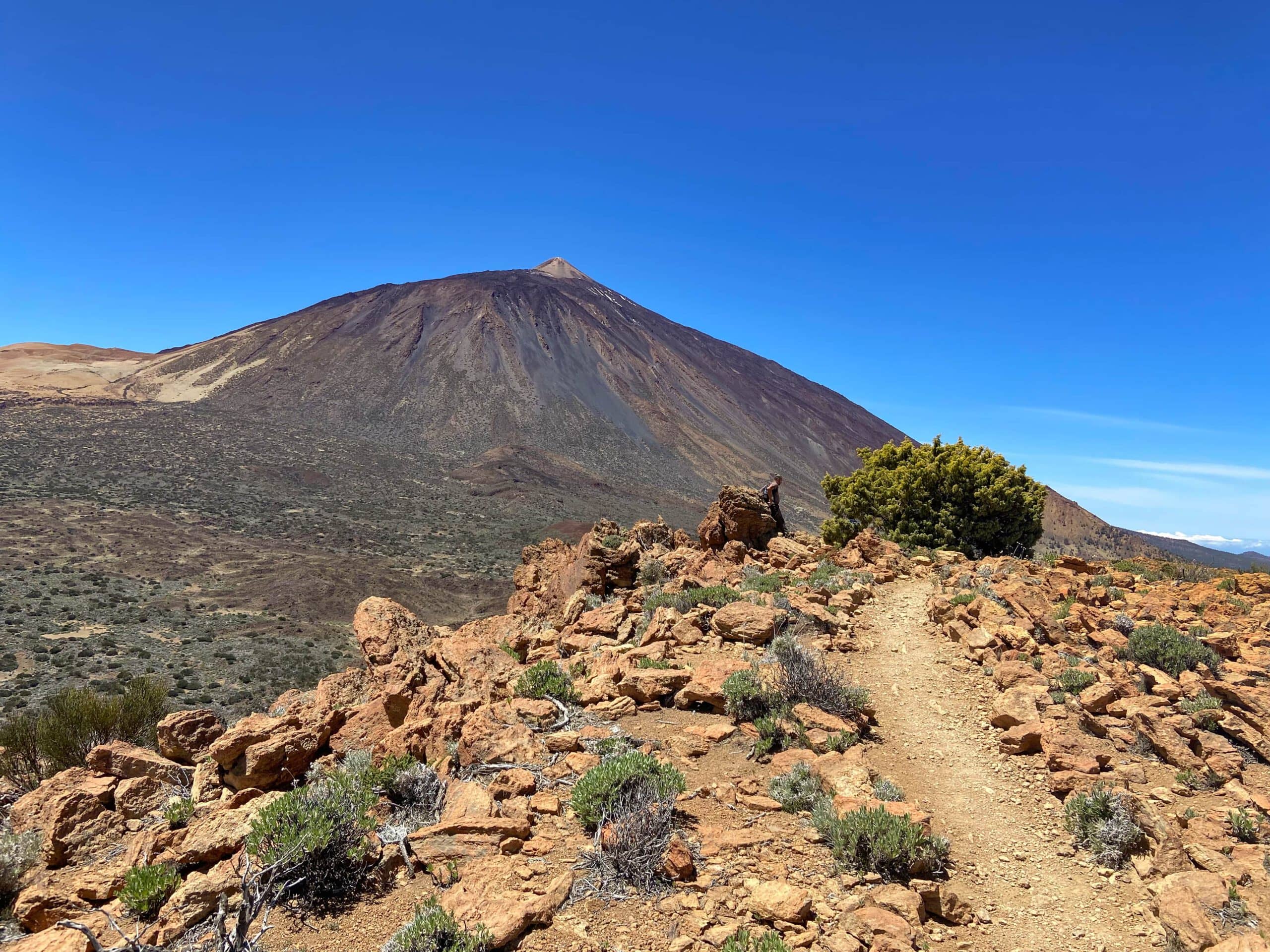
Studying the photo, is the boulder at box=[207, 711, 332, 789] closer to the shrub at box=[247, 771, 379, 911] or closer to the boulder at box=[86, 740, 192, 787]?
the boulder at box=[86, 740, 192, 787]

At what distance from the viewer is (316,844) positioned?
387cm

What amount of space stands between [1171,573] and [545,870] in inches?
583

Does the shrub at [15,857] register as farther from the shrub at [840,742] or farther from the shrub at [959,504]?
the shrub at [959,504]

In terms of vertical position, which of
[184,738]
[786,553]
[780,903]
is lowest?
[184,738]

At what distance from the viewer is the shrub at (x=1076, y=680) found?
6664 mm

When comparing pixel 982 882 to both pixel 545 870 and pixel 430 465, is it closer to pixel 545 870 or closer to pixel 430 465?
pixel 545 870

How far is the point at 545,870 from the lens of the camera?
13.2ft

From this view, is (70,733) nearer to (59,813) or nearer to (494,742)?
(59,813)

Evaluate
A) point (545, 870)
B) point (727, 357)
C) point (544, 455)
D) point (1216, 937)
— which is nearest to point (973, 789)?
point (1216, 937)

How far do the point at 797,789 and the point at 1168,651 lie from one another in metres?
5.05

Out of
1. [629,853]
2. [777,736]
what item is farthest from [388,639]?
[629,853]

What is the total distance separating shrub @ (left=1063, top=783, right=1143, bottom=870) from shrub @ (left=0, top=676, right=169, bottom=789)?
8.90m

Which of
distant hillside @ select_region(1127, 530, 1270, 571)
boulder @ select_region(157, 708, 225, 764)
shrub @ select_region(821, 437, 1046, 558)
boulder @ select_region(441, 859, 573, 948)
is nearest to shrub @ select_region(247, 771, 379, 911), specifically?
boulder @ select_region(441, 859, 573, 948)

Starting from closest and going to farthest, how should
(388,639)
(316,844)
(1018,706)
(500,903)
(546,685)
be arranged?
(500,903), (316,844), (1018,706), (546,685), (388,639)
